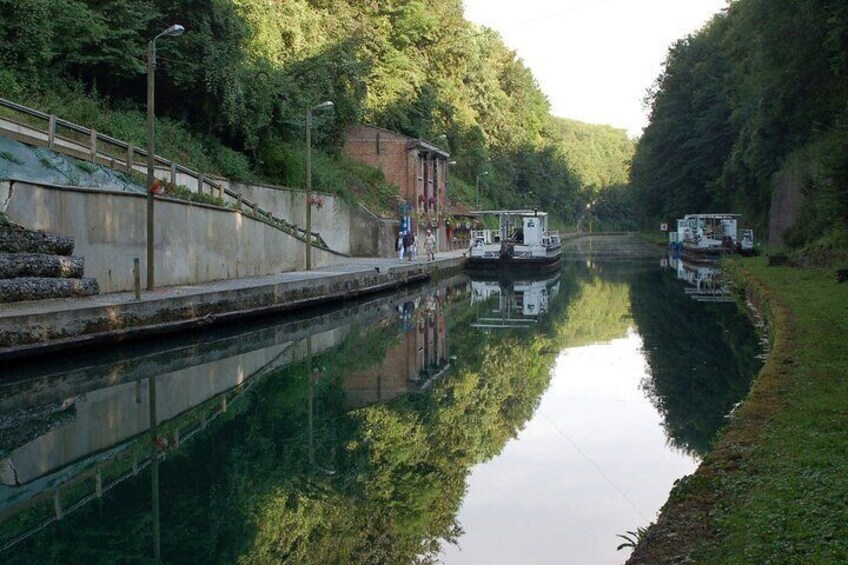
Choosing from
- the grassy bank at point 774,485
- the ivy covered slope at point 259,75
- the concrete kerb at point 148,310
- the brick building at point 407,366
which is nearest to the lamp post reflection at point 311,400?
the brick building at point 407,366

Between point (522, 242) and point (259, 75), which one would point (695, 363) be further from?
point (522, 242)

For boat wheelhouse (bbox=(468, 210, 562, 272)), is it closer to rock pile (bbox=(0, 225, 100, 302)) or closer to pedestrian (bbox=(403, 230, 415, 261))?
pedestrian (bbox=(403, 230, 415, 261))

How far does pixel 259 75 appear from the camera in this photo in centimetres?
3488

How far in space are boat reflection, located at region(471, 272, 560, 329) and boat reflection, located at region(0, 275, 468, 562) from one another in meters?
2.68

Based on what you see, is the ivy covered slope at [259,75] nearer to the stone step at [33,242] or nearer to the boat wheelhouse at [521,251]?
the boat wheelhouse at [521,251]

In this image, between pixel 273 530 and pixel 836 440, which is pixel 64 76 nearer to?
pixel 273 530

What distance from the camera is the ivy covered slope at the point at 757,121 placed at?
24.7m

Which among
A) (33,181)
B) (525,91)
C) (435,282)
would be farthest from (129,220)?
(525,91)

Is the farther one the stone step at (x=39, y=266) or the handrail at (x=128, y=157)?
the handrail at (x=128, y=157)

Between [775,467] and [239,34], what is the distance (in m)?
30.1

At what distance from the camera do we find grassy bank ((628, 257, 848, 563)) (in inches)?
196

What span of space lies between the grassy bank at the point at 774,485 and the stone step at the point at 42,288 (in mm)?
12198

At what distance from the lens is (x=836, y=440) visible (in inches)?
277

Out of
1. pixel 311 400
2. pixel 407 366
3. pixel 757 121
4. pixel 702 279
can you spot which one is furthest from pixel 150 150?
pixel 757 121
